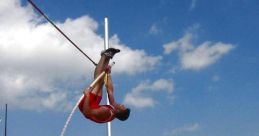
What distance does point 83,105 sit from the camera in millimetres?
11531

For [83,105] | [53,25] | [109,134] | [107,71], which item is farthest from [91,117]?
[109,134]

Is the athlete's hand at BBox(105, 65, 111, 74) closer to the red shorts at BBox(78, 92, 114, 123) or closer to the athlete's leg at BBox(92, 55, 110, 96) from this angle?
the athlete's leg at BBox(92, 55, 110, 96)

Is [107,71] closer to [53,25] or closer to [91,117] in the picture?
[91,117]

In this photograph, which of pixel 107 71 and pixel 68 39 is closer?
pixel 107 71

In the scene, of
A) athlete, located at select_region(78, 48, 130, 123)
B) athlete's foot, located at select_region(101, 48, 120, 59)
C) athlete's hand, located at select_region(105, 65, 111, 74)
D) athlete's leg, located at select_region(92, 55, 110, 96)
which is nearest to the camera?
athlete, located at select_region(78, 48, 130, 123)

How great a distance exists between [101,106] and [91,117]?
36 cm

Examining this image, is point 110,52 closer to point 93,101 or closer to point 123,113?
point 93,101

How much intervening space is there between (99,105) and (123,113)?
1.95 feet

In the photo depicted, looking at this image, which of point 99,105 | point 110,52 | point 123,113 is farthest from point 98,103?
point 110,52

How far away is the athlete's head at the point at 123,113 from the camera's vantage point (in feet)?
37.9

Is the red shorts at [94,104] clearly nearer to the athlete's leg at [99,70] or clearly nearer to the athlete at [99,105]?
the athlete at [99,105]

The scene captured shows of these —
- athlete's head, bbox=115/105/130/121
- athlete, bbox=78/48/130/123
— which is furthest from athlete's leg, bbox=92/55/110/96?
athlete's head, bbox=115/105/130/121

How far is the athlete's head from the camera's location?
37.9ft

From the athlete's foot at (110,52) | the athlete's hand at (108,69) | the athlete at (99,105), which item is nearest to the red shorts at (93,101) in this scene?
the athlete at (99,105)
